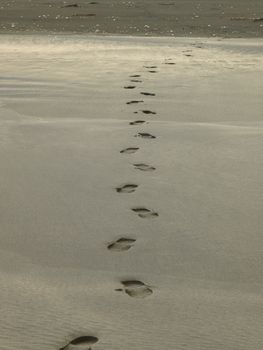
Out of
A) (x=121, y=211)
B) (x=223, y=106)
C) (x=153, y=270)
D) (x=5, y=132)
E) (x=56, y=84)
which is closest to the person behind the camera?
(x=153, y=270)

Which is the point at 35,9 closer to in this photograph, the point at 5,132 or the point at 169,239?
the point at 5,132

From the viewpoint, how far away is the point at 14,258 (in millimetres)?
2738

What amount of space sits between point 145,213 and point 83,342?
3.77ft

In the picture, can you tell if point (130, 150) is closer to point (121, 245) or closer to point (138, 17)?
point (121, 245)

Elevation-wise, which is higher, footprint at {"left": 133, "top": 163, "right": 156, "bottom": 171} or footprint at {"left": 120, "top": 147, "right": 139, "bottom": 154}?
footprint at {"left": 120, "top": 147, "right": 139, "bottom": 154}

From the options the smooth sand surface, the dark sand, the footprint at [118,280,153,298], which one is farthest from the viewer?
the dark sand

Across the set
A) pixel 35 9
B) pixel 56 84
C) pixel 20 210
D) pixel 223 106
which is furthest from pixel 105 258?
pixel 35 9

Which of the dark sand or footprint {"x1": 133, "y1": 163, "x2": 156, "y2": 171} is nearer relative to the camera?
footprint {"x1": 133, "y1": 163, "x2": 156, "y2": 171}

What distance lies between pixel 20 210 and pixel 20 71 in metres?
4.07

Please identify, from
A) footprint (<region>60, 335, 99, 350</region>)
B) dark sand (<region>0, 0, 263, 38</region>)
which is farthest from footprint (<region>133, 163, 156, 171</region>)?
dark sand (<region>0, 0, 263, 38</region>)

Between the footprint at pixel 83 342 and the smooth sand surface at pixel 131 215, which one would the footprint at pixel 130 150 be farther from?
the footprint at pixel 83 342

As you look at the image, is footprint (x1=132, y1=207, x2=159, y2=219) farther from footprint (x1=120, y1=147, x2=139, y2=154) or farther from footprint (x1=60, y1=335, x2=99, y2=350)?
footprint (x1=60, y1=335, x2=99, y2=350)

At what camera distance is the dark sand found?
12422 millimetres

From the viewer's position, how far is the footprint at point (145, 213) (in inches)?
125
